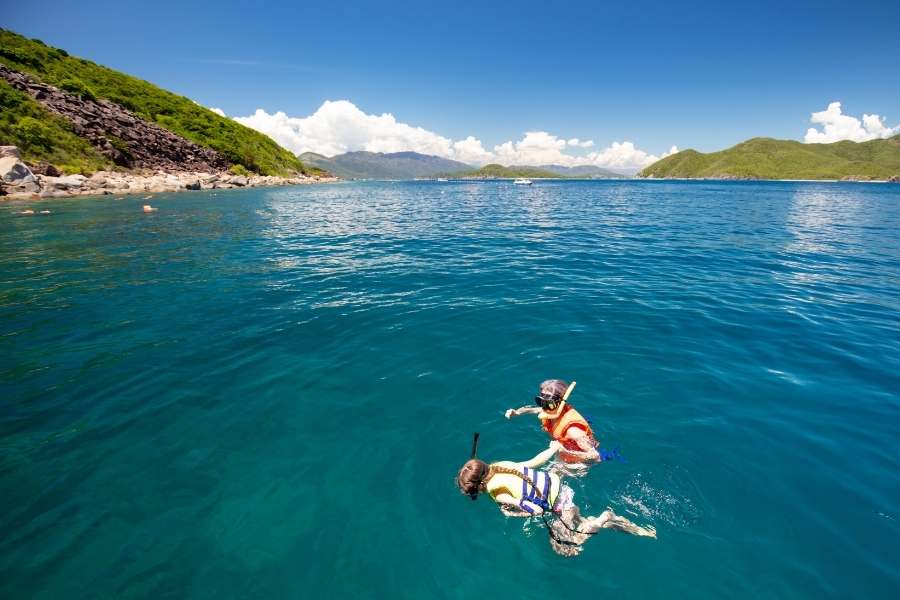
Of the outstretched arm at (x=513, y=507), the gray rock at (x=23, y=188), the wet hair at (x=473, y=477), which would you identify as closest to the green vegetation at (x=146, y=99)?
the gray rock at (x=23, y=188)

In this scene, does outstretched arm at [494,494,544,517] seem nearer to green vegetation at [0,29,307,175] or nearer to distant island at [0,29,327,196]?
distant island at [0,29,327,196]

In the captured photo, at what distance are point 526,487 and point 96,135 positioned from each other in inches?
4047

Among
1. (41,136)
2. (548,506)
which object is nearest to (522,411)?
(548,506)

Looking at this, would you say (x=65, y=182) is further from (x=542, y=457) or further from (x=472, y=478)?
(x=542, y=457)

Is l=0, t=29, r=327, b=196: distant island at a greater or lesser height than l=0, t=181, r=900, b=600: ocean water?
greater

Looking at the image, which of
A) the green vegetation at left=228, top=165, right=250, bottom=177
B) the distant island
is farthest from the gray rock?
the green vegetation at left=228, top=165, right=250, bottom=177

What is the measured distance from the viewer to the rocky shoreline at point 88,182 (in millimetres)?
47031

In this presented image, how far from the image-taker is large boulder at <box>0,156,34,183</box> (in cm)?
4612

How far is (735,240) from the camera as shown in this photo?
1070 inches

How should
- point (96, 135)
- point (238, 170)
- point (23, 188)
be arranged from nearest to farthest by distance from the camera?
point (23, 188) → point (96, 135) → point (238, 170)

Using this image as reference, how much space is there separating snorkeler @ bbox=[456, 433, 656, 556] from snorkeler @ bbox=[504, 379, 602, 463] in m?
0.84

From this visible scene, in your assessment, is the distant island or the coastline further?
the distant island

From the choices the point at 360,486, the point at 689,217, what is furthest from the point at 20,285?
the point at 689,217

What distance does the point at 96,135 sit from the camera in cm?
7031
